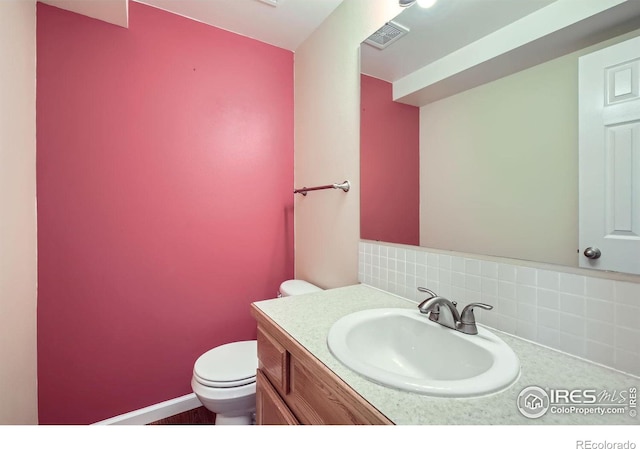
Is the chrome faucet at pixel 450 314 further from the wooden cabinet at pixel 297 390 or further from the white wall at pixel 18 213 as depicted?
the white wall at pixel 18 213

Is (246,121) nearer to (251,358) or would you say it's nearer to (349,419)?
(251,358)

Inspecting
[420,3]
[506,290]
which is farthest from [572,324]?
[420,3]

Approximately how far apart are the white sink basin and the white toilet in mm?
683

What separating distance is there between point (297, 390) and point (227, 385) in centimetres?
61

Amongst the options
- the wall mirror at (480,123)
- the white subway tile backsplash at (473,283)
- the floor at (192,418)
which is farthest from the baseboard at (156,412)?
the white subway tile backsplash at (473,283)

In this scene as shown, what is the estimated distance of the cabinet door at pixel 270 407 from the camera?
2.61 ft

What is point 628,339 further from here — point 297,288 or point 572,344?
point 297,288

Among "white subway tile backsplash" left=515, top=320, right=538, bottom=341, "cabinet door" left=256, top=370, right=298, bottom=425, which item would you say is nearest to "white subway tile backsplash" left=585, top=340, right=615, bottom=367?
"white subway tile backsplash" left=515, top=320, right=538, bottom=341

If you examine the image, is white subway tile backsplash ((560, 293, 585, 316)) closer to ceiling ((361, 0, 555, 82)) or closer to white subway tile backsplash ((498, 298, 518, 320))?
white subway tile backsplash ((498, 298, 518, 320))

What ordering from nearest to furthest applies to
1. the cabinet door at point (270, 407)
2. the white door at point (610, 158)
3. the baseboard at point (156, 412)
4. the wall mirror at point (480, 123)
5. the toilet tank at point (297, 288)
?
the white door at point (610, 158) → the wall mirror at point (480, 123) → the cabinet door at point (270, 407) → the baseboard at point (156, 412) → the toilet tank at point (297, 288)

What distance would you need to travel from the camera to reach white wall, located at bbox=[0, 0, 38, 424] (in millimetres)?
944

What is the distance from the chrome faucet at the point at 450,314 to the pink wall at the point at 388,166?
32cm

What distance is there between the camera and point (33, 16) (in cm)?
119

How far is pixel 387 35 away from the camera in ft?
3.81
